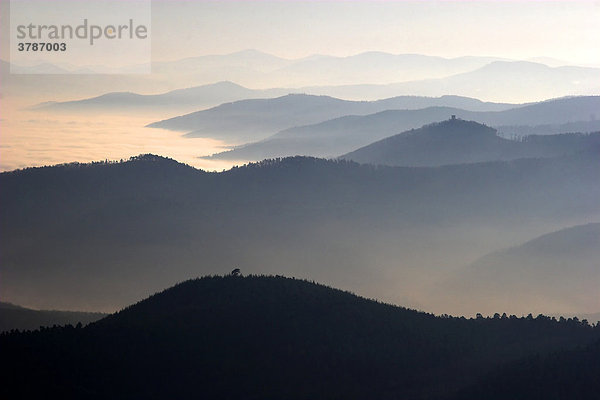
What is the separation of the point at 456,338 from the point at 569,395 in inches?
1274

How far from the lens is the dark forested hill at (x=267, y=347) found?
13512 centimetres

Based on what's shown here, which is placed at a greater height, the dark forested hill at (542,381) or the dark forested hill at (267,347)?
the dark forested hill at (267,347)

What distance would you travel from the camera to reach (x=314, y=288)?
172m

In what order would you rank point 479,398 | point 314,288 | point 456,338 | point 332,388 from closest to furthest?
1. point 479,398
2. point 332,388
3. point 456,338
4. point 314,288

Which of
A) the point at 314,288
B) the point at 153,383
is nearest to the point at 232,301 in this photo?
the point at 314,288

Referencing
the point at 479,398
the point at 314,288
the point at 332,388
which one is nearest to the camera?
the point at 479,398

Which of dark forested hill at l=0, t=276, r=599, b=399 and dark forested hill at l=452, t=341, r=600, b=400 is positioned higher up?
dark forested hill at l=0, t=276, r=599, b=399

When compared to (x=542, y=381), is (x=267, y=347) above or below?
above

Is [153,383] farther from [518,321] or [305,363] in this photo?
[518,321]

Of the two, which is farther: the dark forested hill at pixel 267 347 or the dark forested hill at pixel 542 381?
the dark forested hill at pixel 267 347

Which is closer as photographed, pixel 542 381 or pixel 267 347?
pixel 542 381

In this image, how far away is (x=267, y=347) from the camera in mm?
149375

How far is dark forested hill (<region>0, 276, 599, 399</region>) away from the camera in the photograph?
13512 cm

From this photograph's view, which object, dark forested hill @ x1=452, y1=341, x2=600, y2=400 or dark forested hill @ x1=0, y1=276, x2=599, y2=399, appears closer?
dark forested hill @ x1=452, y1=341, x2=600, y2=400
